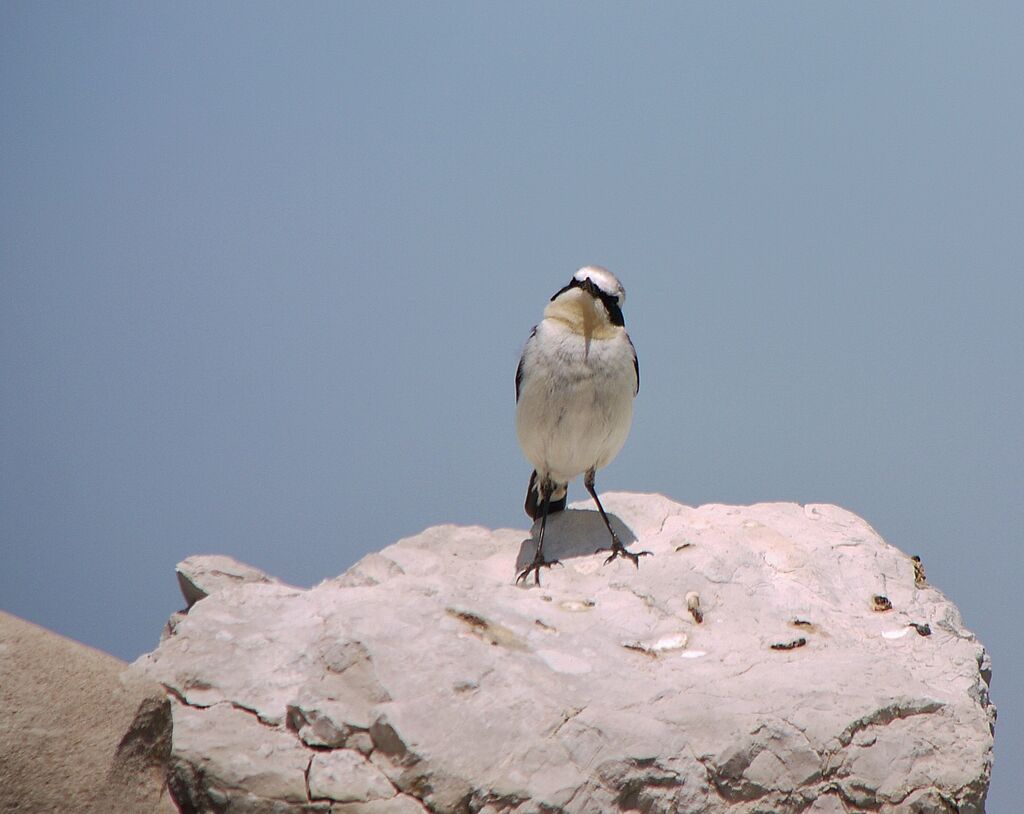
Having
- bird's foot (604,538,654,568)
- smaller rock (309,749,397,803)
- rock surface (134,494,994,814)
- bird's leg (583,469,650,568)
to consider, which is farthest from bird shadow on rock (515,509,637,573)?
smaller rock (309,749,397,803)

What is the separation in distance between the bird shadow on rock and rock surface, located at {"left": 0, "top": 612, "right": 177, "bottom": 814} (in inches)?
112

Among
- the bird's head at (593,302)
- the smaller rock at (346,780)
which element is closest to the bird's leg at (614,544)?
the bird's head at (593,302)

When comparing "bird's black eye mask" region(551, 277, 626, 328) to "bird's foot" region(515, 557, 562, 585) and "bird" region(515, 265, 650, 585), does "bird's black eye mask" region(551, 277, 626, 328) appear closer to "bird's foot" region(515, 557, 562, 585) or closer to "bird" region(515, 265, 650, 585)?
"bird" region(515, 265, 650, 585)

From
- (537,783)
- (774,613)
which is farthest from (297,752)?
(774,613)

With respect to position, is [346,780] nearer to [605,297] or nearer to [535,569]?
[535,569]

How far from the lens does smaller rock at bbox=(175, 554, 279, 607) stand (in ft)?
17.9

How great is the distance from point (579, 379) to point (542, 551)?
3.29ft

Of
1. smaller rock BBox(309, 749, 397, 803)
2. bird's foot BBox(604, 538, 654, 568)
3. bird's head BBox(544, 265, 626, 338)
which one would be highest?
bird's head BBox(544, 265, 626, 338)

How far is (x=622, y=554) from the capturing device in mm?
5715

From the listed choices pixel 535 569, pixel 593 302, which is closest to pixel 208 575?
pixel 535 569

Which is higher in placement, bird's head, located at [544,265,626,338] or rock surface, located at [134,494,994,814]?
bird's head, located at [544,265,626,338]

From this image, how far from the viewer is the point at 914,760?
3.87 m

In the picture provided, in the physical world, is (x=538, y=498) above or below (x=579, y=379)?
below

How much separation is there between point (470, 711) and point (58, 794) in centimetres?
134
